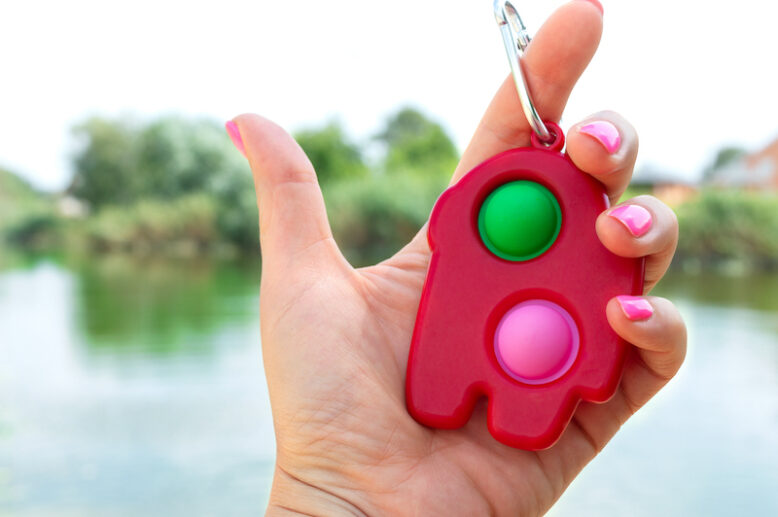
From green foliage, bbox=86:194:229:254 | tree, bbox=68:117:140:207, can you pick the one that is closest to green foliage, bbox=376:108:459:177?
tree, bbox=68:117:140:207

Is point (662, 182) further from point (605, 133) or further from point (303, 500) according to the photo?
point (303, 500)

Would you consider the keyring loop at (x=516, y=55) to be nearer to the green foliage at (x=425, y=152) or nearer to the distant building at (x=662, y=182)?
the green foliage at (x=425, y=152)

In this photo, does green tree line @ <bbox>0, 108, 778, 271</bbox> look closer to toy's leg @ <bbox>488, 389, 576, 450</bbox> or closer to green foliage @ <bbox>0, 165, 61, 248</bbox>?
green foliage @ <bbox>0, 165, 61, 248</bbox>

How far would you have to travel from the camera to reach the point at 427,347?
888 mm

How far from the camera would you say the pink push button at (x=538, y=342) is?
85 cm

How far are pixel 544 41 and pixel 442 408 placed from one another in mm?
486

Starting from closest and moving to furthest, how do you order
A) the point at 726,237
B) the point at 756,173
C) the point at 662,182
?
the point at 726,237, the point at 662,182, the point at 756,173

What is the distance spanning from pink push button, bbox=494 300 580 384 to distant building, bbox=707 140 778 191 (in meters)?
18.8

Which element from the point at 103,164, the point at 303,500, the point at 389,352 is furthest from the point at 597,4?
the point at 103,164

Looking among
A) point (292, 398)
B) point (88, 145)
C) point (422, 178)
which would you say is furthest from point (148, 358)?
point (88, 145)

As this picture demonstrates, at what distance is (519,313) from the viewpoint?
0.86 meters

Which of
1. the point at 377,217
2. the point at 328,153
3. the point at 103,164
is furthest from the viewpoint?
the point at 103,164

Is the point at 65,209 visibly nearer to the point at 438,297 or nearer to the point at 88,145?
the point at 88,145

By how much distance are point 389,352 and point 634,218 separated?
361 millimetres
